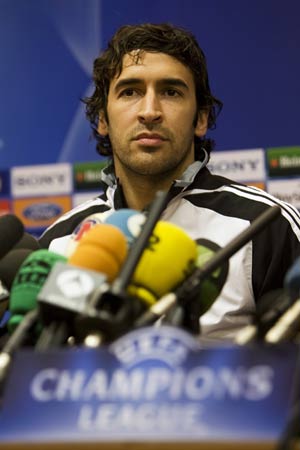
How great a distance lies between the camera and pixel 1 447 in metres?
0.70

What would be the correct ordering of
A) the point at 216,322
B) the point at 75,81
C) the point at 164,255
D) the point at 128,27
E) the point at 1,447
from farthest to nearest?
the point at 75,81 < the point at 128,27 < the point at 216,322 < the point at 164,255 < the point at 1,447

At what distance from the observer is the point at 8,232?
1.24 metres

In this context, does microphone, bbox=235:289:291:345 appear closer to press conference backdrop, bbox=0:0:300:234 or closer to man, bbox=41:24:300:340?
man, bbox=41:24:300:340

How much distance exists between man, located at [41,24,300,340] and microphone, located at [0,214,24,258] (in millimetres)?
653

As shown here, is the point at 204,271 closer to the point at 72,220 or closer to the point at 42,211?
the point at 72,220

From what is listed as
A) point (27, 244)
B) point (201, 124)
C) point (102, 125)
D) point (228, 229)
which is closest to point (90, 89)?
point (102, 125)

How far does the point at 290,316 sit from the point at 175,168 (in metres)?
1.26

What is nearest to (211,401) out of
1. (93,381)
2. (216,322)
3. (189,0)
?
(93,381)

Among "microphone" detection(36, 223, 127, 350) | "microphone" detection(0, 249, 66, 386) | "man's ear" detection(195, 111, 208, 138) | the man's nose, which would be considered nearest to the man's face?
the man's nose

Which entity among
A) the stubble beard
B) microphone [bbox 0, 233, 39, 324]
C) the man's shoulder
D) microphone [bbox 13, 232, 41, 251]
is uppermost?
microphone [bbox 0, 233, 39, 324]

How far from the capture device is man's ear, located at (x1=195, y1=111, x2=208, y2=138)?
2271 mm

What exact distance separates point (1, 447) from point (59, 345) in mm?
181

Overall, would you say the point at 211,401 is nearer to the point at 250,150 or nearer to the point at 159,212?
the point at 159,212

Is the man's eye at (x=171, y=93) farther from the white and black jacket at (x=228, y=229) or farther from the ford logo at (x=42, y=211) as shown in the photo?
the ford logo at (x=42, y=211)
